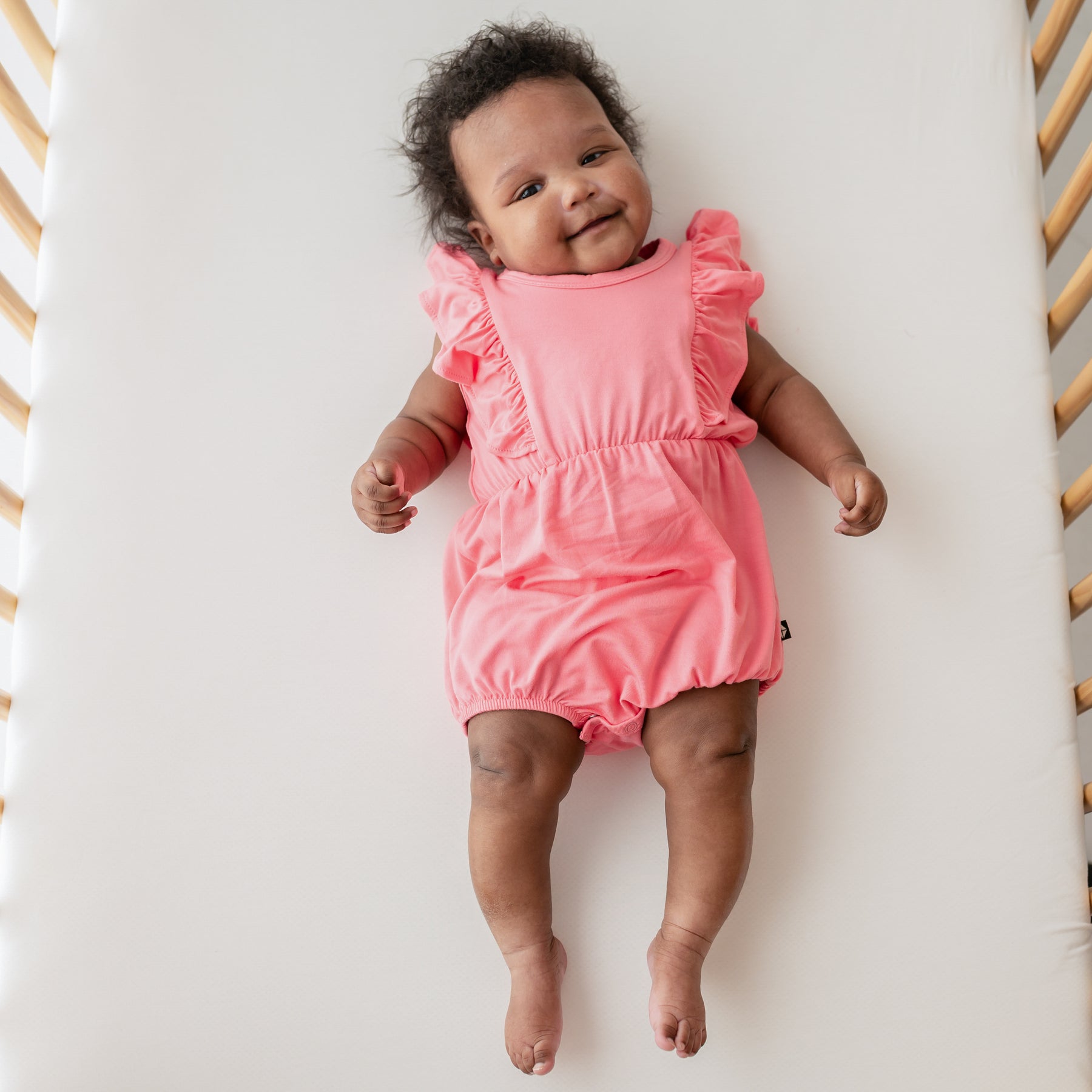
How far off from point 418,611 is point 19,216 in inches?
23.1

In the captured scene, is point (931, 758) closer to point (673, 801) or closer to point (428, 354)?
point (673, 801)

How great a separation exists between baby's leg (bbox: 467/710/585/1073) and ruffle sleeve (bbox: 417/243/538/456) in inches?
10.1

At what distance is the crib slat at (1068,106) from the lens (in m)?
1.04

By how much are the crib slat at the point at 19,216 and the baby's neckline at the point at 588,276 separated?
19.7 inches

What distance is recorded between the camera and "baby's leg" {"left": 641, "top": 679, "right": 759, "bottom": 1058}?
898 millimetres

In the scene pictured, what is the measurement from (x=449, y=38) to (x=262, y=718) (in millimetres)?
765

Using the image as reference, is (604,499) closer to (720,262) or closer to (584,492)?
(584,492)

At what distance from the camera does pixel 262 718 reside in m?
1.03

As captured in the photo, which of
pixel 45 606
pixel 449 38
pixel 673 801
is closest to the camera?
pixel 673 801

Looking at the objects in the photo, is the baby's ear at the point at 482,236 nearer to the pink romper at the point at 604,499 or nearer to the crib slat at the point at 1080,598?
the pink romper at the point at 604,499

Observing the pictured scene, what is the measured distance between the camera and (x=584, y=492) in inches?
38.3

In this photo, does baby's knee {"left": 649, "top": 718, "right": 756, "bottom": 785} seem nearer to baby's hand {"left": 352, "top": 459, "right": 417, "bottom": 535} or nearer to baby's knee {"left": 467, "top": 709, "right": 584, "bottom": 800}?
baby's knee {"left": 467, "top": 709, "right": 584, "bottom": 800}

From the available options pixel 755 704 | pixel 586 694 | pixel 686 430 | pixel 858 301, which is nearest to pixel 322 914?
pixel 586 694

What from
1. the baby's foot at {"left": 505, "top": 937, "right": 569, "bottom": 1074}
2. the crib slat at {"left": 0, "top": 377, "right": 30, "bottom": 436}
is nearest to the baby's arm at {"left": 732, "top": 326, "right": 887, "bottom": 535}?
the baby's foot at {"left": 505, "top": 937, "right": 569, "bottom": 1074}
